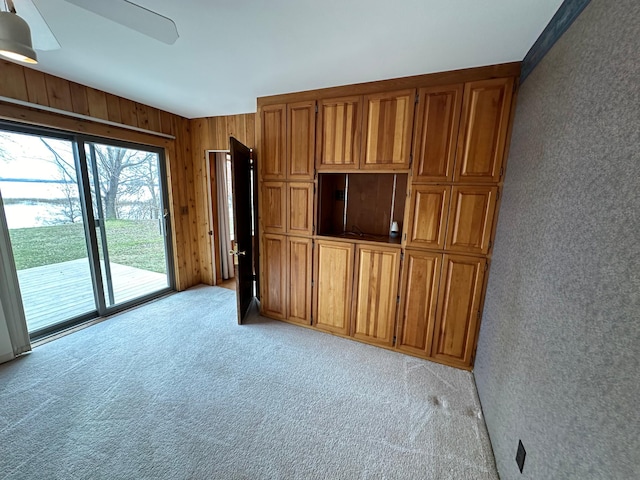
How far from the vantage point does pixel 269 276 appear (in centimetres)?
303

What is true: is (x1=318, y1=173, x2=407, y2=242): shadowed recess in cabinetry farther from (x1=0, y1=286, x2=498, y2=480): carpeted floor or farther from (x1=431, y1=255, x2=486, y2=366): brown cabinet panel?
(x1=0, y1=286, x2=498, y2=480): carpeted floor

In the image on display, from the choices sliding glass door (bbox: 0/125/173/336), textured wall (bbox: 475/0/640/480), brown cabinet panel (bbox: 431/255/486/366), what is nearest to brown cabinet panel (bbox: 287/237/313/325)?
brown cabinet panel (bbox: 431/255/486/366)

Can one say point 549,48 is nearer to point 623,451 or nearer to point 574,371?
point 574,371

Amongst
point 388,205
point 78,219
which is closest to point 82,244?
point 78,219

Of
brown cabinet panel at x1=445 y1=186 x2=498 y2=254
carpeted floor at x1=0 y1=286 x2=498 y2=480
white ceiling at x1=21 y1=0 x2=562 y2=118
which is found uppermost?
white ceiling at x1=21 y1=0 x2=562 y2=118

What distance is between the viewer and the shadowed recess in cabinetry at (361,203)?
267cm

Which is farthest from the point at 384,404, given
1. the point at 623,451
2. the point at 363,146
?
the point at 363,146

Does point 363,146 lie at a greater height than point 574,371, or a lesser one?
greater

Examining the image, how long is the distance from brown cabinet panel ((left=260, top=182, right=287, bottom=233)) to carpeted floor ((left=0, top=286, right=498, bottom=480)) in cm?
122

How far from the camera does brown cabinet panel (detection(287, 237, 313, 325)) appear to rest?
9.09ft

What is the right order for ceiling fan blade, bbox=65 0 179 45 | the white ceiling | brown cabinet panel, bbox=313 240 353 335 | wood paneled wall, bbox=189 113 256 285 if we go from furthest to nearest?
wood paneled wall, bbox=189 113 256 285, brown cabinet panel, bbox=313 240 353 335, the white ceiling, ceiling fan blade, bbox=65 0 179 45

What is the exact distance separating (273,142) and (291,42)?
1101 mm

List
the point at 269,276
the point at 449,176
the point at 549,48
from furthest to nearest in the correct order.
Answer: the point at 269,276
the point at 449,176
the point at 549,48

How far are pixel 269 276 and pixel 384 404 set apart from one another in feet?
5.84
